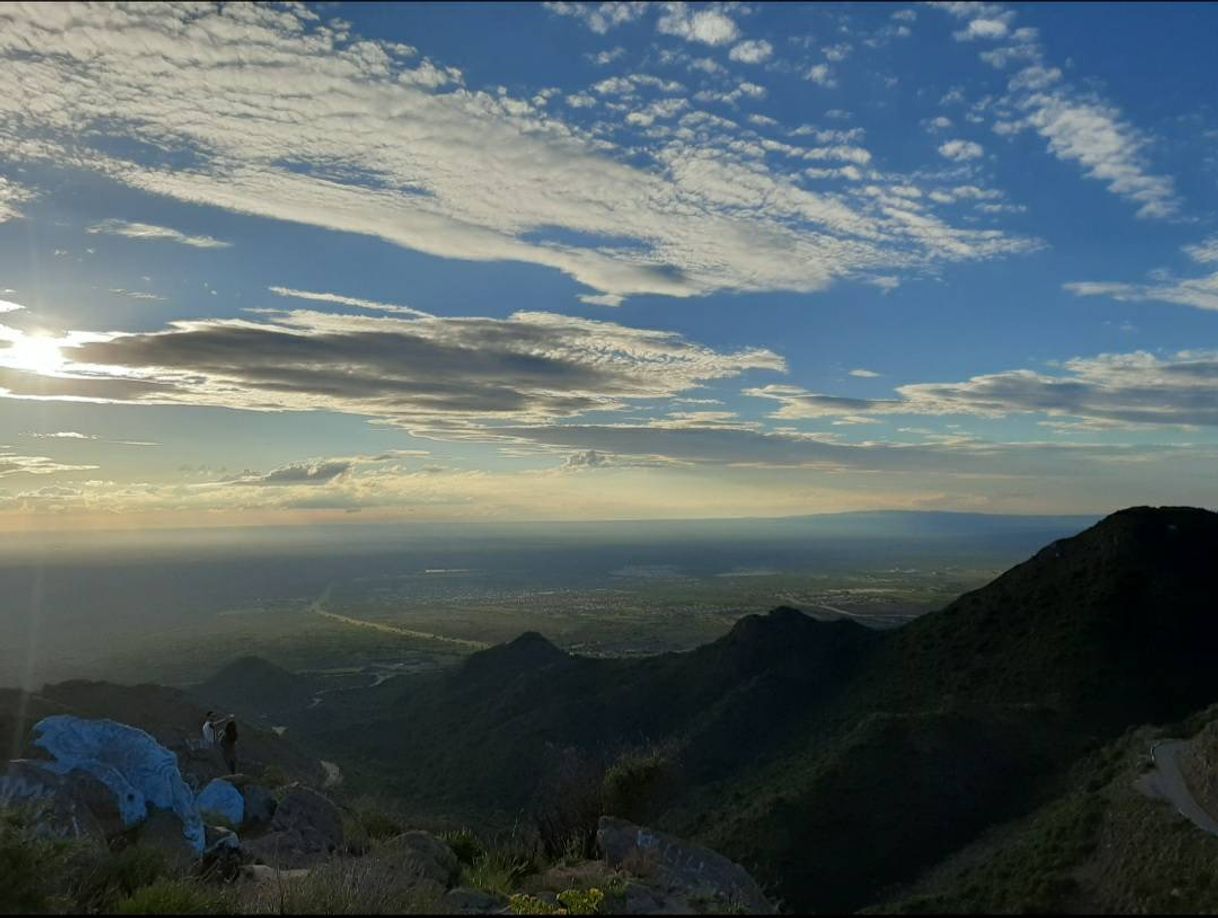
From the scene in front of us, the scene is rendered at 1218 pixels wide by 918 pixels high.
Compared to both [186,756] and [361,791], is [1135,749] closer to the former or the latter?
[186,756]

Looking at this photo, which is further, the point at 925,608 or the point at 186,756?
the point at 925,608

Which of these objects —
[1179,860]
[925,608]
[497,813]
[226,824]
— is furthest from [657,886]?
[925,608]

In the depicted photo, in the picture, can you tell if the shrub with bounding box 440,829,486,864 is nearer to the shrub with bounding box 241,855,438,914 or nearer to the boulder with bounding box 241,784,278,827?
the shrub with bounding box 241,855,438,914

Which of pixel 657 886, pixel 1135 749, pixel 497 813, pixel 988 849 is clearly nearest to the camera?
pixel 657 886

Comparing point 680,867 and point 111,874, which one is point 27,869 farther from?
point 680,867

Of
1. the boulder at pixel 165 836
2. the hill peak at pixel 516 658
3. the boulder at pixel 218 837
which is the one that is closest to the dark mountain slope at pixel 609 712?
the hill peak at pixel 516 658

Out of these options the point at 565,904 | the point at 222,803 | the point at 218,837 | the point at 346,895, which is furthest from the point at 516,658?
the point at 346,895

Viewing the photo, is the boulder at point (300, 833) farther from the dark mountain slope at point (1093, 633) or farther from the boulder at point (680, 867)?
the dark mountain slope at point (1093, 633)
